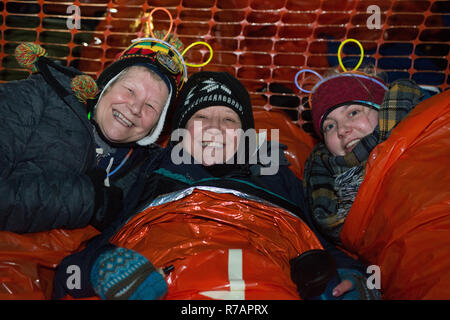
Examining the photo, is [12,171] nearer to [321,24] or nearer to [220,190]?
[220,190]

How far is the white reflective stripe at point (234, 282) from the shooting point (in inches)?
40.4

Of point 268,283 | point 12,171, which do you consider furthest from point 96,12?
point 268,283

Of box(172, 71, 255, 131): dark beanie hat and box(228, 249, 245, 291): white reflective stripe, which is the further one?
box(172, 71, 255, 131): dark beanie hat

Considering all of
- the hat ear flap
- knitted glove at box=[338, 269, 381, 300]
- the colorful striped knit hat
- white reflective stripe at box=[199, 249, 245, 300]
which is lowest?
knitted glove at box=[338, 269, 381, 300]

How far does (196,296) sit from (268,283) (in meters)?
0.21

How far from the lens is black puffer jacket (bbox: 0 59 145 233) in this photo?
50.8 inches

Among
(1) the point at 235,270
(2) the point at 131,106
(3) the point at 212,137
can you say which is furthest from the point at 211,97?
(1) the point at 235,270

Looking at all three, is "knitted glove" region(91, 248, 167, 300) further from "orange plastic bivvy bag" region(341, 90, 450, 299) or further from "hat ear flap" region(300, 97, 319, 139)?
"hat ear flap" region(300, 97, 319, 139)

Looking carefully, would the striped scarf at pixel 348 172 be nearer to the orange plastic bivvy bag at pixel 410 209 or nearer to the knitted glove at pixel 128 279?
the orange plastic bivvy bag at pixel 410 209

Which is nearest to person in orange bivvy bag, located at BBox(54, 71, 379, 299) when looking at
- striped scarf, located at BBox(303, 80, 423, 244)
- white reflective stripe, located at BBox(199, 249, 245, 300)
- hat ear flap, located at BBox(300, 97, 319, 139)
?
white reflective stripe, located at BBox(199, 249, 245, 300)

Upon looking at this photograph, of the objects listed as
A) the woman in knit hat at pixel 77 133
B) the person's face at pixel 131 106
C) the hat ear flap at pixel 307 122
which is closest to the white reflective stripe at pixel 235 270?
the woman in knit hat at pixel 77 133

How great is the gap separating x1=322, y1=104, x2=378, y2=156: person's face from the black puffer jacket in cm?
107

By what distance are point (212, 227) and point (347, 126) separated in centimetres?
78
